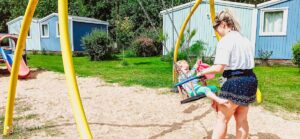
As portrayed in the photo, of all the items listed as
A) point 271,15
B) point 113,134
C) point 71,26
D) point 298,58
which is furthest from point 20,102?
point 71,26

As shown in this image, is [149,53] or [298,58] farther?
[149,53]

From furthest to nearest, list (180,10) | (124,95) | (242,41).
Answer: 1. (180,10)
2. (124,95)
3. (242,41)

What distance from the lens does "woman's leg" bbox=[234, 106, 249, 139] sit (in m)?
3.10

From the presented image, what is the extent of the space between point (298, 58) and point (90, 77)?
7.79 metres

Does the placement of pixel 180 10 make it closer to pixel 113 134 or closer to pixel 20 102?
pixel 20 102

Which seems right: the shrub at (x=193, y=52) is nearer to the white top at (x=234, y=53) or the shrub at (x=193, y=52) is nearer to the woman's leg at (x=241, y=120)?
the woman's leg at (x=241, y=120)

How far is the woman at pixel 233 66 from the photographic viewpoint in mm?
2766

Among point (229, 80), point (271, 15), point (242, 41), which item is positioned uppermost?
point (271, 15)

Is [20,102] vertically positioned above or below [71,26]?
below

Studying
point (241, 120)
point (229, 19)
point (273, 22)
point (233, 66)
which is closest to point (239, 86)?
point (233, 66)

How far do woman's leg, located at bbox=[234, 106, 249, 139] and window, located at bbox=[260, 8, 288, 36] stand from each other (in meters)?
11.9

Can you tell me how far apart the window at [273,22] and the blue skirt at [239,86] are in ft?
40.2

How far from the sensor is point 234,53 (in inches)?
109

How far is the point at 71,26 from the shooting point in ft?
67.7
